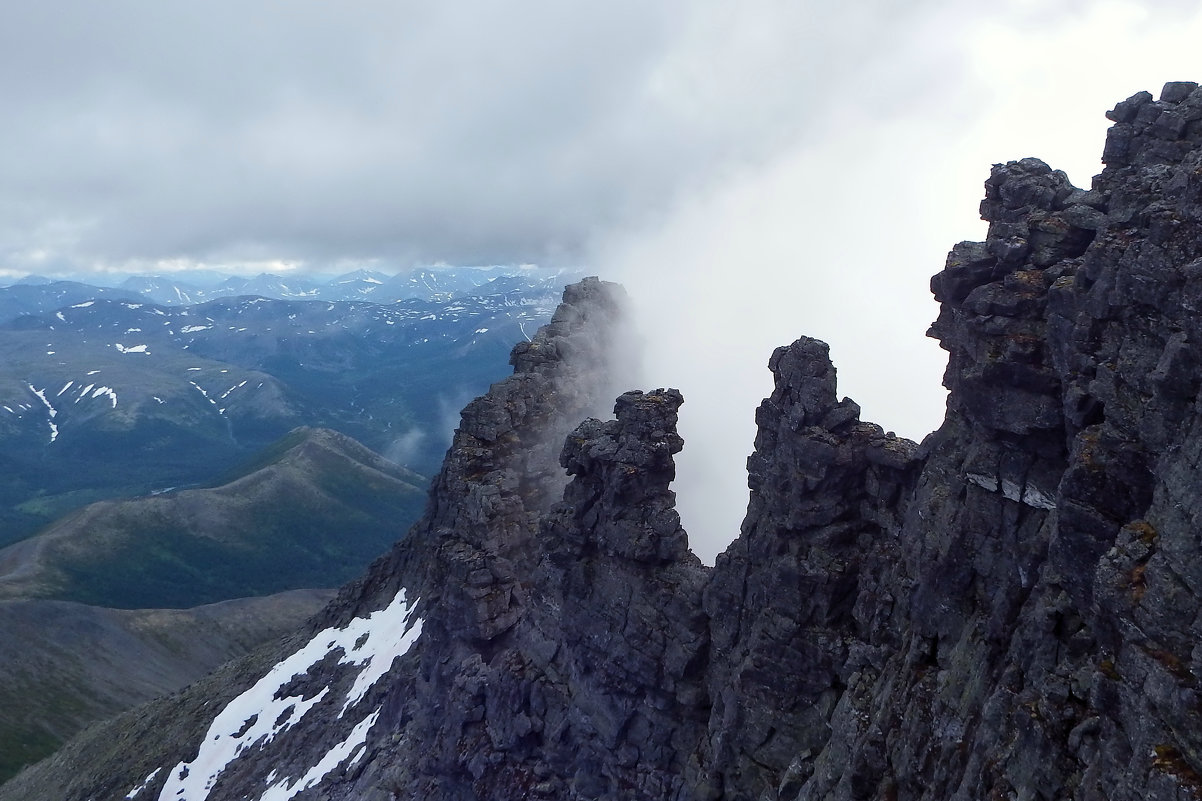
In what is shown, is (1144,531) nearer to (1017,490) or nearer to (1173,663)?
(1173,663)

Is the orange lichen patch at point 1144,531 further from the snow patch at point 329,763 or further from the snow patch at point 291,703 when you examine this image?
the snow patch at point 291,703

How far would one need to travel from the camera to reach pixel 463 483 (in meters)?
75.3

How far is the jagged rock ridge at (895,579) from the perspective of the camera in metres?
21.0

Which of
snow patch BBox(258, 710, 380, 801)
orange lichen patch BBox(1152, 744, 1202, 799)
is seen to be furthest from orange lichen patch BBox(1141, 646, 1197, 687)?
snow patch BBox(258, 710, 380, 801)

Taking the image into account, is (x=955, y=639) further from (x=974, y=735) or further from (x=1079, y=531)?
(x=1079, y=531)

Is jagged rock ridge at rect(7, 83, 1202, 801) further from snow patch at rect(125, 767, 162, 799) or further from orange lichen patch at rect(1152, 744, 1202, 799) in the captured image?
snow patch at rect(125, 767, 162, 799)

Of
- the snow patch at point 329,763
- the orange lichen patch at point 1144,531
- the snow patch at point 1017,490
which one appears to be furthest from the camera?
the snow patch at point 329,763

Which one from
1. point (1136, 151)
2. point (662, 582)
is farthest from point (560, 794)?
point (1136, 151)

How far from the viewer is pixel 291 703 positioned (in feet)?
308

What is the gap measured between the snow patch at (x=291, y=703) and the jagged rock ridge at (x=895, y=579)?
7.07 meters

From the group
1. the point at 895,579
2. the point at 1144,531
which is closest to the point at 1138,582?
the point at 1144,531

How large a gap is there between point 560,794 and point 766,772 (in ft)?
64.7

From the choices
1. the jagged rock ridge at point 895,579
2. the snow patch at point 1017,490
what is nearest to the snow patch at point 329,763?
the jagged rock ridge at point 895,579

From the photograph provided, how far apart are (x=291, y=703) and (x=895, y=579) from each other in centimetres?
8342
